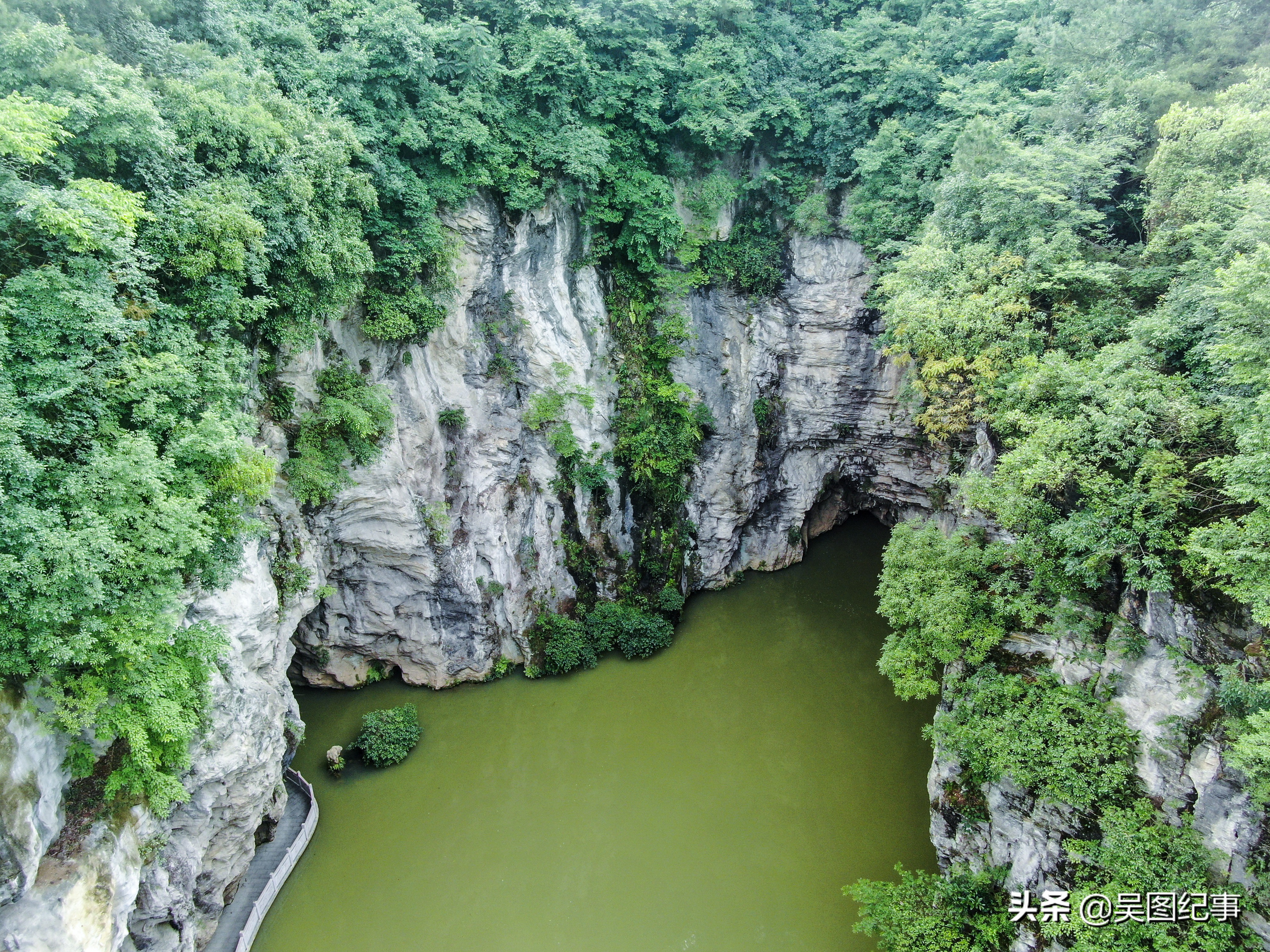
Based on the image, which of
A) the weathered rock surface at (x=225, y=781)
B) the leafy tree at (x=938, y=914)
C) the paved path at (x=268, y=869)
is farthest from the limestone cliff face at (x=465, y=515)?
the leafy tree at (x=938, y=914)

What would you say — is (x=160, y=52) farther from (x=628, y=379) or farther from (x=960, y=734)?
(x=960, y=734)

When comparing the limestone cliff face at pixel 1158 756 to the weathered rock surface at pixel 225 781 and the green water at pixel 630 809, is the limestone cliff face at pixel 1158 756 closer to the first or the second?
the green water at pixel 630 809

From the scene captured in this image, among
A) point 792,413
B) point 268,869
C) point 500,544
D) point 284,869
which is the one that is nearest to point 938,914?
point 500,544

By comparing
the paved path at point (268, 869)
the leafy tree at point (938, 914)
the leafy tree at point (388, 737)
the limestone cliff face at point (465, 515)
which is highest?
the limestone cliff face at point (465, 515)

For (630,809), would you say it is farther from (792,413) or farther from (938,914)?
(792,413)

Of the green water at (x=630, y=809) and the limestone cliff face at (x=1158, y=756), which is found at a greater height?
the limestone cliff face at (x=1158, y=756)

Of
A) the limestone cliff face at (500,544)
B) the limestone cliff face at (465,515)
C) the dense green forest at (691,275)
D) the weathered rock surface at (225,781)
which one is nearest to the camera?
the dense green forest at (691,275)

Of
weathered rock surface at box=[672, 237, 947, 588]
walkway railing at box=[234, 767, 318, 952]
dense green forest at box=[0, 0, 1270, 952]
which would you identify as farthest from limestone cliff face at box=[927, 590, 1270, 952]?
walkway railing at box=[234, 767, 318, 952]

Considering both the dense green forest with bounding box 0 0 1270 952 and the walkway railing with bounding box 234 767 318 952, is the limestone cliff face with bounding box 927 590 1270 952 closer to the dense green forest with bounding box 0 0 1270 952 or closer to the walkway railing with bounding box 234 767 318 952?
the dense green forest with bounding box 0 0 1270 952
